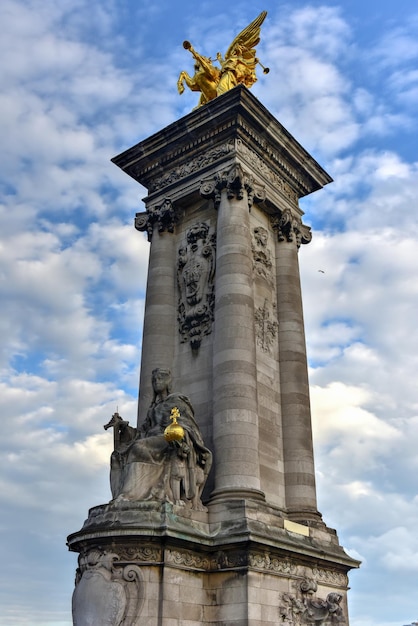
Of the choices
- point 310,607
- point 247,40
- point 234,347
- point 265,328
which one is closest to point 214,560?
point 310,607

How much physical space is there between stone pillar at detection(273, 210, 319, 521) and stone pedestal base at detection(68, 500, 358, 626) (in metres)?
1.82

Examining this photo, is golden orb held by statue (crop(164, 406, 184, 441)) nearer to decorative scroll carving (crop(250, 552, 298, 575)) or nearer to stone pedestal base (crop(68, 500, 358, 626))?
stone pedestal base (crop(68, 500, 358, 626))

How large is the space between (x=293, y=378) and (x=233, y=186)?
600 cm

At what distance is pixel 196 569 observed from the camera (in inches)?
614

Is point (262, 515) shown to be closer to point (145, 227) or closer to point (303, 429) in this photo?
point (303, 429)

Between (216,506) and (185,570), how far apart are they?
1908mm

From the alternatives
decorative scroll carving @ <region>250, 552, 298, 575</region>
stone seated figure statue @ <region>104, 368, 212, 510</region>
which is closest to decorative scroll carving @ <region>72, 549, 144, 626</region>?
stone seated figure statue @ <region>104, 368, 212, 510</region>

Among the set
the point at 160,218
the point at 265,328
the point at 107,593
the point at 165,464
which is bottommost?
the point at 107,593

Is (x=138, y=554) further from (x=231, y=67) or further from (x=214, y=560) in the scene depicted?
(x=231, y=67)

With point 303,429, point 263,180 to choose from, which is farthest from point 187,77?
point 303,429

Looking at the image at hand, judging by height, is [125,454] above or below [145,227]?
below

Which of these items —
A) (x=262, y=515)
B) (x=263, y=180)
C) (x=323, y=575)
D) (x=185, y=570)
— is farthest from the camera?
(x=263, y=180)

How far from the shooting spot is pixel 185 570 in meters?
15.3

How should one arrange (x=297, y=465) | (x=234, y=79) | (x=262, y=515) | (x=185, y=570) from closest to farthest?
(x=185, y=570) → (x=262, y=515) → (x=297, y=465) → (x=234, y=79)
